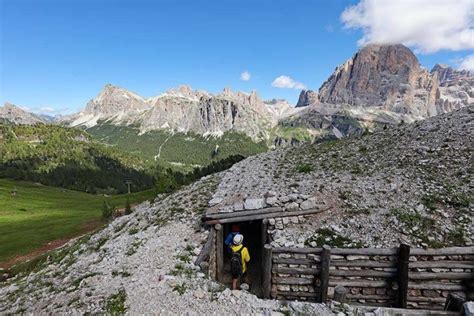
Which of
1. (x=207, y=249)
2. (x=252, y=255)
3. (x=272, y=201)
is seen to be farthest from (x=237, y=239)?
(x=252, y=255)

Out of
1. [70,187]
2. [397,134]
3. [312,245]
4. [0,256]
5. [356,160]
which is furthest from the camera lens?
[70,187]

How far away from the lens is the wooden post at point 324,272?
1516cm

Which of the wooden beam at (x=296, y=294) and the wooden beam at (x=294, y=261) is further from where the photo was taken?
the wooden beam at (x=296, y=294)

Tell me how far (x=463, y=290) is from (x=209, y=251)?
43.8ft

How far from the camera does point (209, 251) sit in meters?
17.9

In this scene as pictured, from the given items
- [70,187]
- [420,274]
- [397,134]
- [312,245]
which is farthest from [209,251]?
[70,187]

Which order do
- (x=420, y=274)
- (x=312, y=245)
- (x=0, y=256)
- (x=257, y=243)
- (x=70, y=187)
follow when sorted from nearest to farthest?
(x=420, y=274) → (x=312, y=245) → (x=257, y=243) → (x=0, y=256) → (x=70, y=187)

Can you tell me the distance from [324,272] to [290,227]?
3.98 m

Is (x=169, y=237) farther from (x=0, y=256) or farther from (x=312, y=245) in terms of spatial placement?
(x=0, y=256)

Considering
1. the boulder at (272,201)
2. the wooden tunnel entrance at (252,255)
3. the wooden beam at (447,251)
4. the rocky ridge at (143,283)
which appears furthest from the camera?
the boulder at (272,201)

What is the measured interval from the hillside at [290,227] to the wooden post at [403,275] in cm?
167

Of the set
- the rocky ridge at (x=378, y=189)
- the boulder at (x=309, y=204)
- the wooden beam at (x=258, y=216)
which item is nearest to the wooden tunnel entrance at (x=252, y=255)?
the wooden beam at (x=258, y=216)

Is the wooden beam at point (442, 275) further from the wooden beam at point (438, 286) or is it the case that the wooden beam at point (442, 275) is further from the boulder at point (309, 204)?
the boulder at point (309, 204)

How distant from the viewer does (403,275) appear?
48.9 ft
